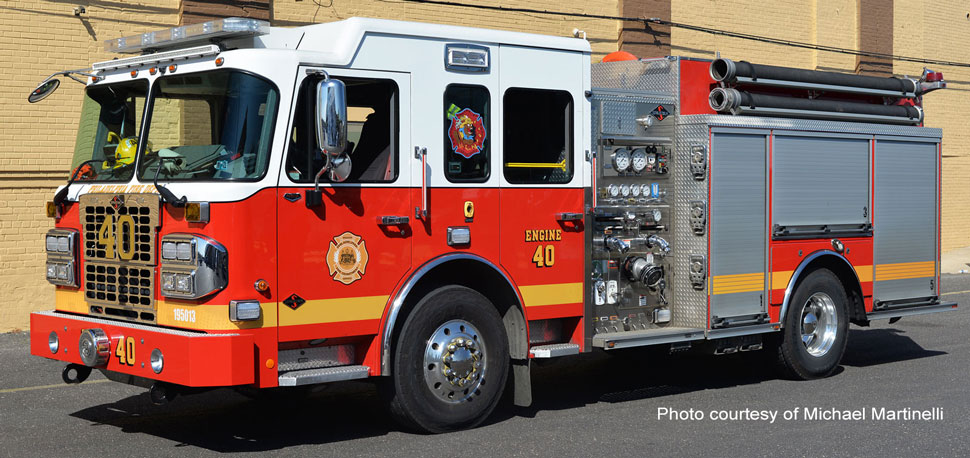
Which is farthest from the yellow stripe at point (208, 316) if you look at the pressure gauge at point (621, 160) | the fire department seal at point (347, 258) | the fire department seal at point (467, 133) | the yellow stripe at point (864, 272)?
the yellow stripe at point (864, 272)

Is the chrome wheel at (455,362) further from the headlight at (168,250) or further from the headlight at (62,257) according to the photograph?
the headlight at (62,257)

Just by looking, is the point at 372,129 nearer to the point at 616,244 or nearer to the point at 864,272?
the point at 616,244

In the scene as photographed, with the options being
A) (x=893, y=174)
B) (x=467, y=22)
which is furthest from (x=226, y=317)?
(x=467, y=22)

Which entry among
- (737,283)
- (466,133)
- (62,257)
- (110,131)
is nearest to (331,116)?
(466,133)

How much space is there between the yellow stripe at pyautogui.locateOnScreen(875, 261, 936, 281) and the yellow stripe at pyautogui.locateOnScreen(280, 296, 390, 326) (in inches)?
223

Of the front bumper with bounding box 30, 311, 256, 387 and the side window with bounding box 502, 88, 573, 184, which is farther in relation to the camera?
the side window with bounding box 502, 88, 573, 184

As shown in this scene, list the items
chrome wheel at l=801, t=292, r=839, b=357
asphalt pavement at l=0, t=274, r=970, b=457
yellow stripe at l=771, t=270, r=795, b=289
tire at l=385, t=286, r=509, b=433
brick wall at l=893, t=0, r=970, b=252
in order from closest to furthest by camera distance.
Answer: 1. asphalt pavement at l=0, t=274, r=970, b=457
2. tire at l=385, t=286, r=509, b=433
3. yellow stripe at l=771, t=270, r=795, b=289
4. chrome wheel at l=801, t=292, r=839, b=357
5. brick wall at l=893, t=0, r=970, b=252

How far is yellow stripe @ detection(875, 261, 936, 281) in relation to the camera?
10.8 m

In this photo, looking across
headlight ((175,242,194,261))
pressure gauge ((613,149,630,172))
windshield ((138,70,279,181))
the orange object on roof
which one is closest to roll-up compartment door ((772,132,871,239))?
the orange object on roof

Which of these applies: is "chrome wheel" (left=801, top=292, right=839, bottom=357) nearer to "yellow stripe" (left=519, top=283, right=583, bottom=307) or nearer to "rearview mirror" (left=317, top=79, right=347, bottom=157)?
"yellow stripe" (left=519, top=283, right=583, bottom=307)

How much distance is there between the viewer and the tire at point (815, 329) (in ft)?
32.7

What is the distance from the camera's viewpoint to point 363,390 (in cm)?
959

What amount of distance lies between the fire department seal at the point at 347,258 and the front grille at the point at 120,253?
1.12 meters

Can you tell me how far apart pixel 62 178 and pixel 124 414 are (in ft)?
21.3
